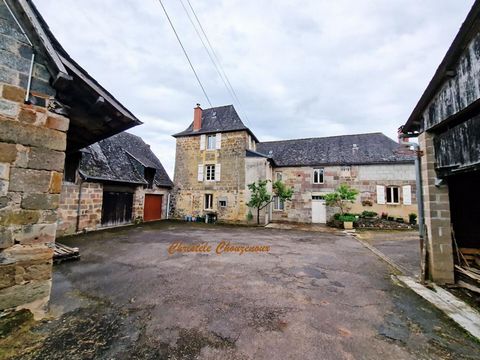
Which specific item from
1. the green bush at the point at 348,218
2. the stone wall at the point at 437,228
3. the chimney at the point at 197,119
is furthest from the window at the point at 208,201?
the stone wall at the point at 437,228

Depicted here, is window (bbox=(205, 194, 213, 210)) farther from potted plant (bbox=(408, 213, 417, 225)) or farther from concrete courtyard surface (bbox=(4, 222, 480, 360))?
potted plant (bbox=(408, 213, 417, 225))

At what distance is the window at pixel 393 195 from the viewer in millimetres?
14460

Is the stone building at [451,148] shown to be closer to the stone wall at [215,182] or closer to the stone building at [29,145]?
the stone building at [29,145]

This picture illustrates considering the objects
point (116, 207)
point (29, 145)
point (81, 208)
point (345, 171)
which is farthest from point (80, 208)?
point (345, 171)

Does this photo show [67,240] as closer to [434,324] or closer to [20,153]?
[20,153]

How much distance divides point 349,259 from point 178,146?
1412cm

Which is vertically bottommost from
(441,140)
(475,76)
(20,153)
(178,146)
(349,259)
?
(349,259)

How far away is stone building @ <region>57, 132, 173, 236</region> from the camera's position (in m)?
9.17

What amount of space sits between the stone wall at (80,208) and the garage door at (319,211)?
46.1 ft

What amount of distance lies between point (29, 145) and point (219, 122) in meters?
A: 14.0

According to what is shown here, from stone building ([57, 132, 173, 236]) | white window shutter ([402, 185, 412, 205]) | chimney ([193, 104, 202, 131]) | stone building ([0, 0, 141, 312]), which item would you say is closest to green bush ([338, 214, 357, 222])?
white window shutter ([402, 185, 412, 205])

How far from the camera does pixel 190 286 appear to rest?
160 inches

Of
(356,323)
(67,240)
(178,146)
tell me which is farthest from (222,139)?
(356,323)

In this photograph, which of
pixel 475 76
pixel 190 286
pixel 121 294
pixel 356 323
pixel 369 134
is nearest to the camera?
pixel 356 323
